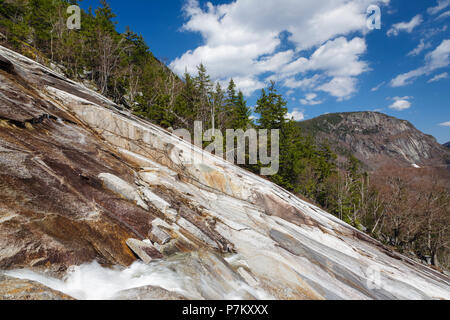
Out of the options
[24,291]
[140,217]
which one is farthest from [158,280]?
[140,217]

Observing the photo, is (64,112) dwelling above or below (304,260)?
above

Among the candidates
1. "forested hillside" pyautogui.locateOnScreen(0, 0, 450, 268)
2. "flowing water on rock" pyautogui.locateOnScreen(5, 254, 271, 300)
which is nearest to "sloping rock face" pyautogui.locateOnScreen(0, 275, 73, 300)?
"flowing water on rock" pyautogui.locateOnScreen(5, 254, 271, 300)

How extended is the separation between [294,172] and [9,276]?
24.7 meters

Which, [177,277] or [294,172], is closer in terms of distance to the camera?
[177,277]

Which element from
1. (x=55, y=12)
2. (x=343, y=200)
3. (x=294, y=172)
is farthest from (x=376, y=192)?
(x=55, y=12)

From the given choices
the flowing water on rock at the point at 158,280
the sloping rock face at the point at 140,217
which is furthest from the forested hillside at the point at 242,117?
the flowing water on rock at the point at 158,280

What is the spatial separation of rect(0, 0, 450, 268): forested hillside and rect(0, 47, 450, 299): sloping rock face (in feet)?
40.3

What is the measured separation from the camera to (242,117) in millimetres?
30312

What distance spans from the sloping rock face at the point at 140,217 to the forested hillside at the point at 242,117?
12.3 meters

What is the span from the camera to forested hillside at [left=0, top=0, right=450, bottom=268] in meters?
21.8

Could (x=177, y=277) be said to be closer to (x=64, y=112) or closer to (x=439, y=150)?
(x=64, y=112)

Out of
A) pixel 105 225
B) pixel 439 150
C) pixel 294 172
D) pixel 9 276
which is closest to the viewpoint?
pixel 9 276

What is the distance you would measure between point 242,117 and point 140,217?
27245 millimetres

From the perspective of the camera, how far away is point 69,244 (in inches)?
136
